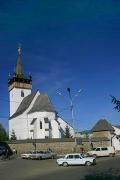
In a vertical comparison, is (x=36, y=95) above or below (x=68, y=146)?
above

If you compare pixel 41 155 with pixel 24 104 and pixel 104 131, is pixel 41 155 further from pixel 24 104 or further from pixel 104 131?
pixel 24 104

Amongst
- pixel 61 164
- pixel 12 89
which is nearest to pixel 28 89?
pixel 12 89

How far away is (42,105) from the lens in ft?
291

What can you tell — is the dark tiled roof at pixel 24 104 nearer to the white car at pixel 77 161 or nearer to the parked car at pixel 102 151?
the parked car at pixel 102 151

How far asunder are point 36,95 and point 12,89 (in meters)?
12.3

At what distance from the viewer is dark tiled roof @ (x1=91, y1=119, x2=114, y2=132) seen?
78.2 metres

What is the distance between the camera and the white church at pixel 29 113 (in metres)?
85.1

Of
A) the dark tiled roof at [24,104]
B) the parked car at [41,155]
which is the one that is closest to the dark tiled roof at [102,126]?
the dark tiled roof at [24,104]

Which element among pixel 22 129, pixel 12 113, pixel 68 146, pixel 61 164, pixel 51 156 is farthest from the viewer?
pixel 12 113

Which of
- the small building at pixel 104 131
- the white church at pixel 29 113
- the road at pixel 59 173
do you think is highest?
the white church at pixel 29 113

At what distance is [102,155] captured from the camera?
50.9 m

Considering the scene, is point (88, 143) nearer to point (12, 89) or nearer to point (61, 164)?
point (61, 164)

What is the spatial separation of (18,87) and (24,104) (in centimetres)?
840

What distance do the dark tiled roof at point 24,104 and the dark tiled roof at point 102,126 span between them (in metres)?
22.7
